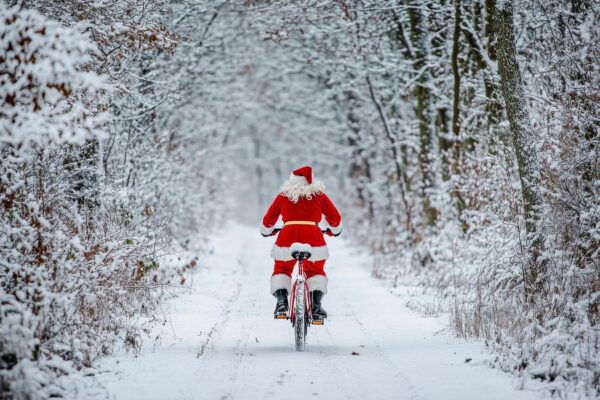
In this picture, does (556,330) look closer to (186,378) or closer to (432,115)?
(186,378)

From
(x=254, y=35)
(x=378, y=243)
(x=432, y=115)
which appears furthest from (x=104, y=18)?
(x=378, y=243)

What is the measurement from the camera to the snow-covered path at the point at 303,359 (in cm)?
541

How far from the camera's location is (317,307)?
7727mm

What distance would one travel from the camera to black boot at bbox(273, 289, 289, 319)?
755cm

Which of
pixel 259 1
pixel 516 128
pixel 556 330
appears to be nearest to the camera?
pixel 556 330

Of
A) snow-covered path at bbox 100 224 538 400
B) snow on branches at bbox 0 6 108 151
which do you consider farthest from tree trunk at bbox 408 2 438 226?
snow on branches at bbox 0 6 108 151

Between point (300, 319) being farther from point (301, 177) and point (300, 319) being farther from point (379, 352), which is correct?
point (301, 177)

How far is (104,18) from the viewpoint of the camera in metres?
7.95

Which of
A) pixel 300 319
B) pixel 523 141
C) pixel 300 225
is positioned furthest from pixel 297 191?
pixel 523 141

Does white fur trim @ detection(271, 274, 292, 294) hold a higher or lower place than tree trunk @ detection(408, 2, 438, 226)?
lower

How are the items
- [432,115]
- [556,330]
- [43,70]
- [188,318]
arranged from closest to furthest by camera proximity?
[43,70]
[556,330]
[188,318]
[432,115]

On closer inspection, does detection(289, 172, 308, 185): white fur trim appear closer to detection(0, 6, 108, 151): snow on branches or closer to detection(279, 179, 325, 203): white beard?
detection(279, 179, 325, 203): white beard

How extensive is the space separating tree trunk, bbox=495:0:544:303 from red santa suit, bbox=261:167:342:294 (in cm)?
244

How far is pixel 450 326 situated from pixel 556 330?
6.44ft
